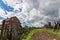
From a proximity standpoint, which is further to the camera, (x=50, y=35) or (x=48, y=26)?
(x=48, y=26)

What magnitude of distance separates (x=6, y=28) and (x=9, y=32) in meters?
1.11

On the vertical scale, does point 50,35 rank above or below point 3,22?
below

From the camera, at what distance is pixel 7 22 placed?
41.1 meters

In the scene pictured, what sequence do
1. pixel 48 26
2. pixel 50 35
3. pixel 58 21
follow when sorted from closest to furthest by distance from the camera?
pixel 50 35 < pixel 58 21 < pixel 48 26

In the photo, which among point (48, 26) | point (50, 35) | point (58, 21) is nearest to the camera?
point (50, 35)

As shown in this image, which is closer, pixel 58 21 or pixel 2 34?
pixel 2 34

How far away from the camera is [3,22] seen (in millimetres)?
39750

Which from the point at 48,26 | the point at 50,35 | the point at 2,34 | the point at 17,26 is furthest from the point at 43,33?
the point at 48,26

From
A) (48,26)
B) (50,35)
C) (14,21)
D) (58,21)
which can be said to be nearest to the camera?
(50,35)

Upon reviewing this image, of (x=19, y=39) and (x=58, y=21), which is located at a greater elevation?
(x=58, y=21)

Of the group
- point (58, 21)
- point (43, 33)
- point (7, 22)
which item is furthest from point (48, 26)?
point (7, 22)

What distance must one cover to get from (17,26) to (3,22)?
152 inches

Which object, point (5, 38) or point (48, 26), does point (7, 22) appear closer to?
point (5, 38)

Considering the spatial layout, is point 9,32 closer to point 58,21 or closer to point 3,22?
point 3,22
